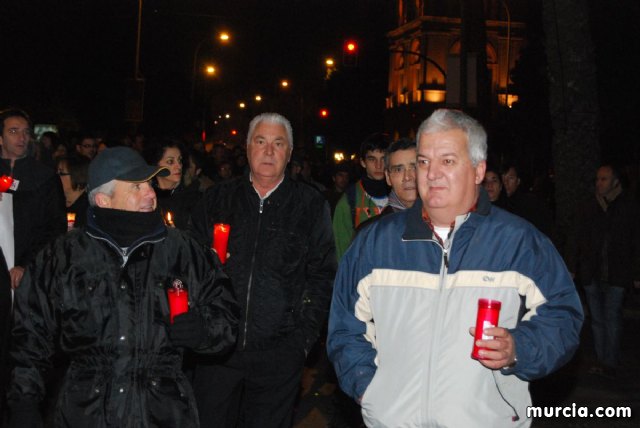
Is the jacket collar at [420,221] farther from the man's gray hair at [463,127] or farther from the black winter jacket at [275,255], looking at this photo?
the black winter jacket at [275,255]

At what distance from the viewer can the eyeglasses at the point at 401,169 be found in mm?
6184

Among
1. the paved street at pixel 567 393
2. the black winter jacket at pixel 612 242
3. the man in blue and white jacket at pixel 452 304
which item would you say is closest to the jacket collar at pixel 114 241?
the man in blue and white jacket at pixel 452 304

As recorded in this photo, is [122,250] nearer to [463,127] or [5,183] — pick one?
[463,127]

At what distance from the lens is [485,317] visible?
3.35 metres

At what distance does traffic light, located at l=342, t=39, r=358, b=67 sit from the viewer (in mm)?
28688

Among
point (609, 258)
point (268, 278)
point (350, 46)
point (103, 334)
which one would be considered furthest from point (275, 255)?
point (350, 46)

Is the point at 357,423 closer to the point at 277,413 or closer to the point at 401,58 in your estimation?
the point at 277,413

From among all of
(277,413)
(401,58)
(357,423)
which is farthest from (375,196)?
(401,58)

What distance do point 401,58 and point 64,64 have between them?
5645 centimetres

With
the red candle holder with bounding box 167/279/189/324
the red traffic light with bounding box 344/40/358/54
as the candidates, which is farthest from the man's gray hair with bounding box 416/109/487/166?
the red traffic light with bounding box 344/40/358/54

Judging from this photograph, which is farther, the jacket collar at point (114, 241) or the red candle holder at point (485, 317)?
the jacket collar at point (114, 241)

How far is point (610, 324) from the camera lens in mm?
9625

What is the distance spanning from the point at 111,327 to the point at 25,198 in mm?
3572

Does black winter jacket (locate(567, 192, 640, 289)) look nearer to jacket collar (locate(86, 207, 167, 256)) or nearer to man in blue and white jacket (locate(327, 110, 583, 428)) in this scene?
man in blue and white jacket (locate(327, 110, 583, 428))
